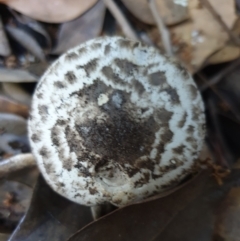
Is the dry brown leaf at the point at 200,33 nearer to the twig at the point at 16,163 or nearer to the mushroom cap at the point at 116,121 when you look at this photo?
the mushroom cap at the point at 116,121

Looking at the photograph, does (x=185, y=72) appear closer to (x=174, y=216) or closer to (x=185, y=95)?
(x=185, y=95)

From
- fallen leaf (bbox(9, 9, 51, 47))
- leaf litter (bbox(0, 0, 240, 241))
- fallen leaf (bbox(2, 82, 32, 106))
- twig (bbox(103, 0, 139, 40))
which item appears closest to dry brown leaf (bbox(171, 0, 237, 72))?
leaf litter (bbox(0, 0, 240, 241))

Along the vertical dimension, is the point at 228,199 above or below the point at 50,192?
above

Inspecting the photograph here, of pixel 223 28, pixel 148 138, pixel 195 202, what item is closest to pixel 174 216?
pixel 195 202

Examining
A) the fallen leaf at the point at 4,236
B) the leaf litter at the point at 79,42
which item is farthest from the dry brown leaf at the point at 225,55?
the fallen leaf at the point at 4,236

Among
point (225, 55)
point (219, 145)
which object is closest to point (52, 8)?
point (225, 55)

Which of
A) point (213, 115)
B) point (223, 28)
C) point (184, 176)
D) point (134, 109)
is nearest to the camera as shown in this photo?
point (134, 109)
